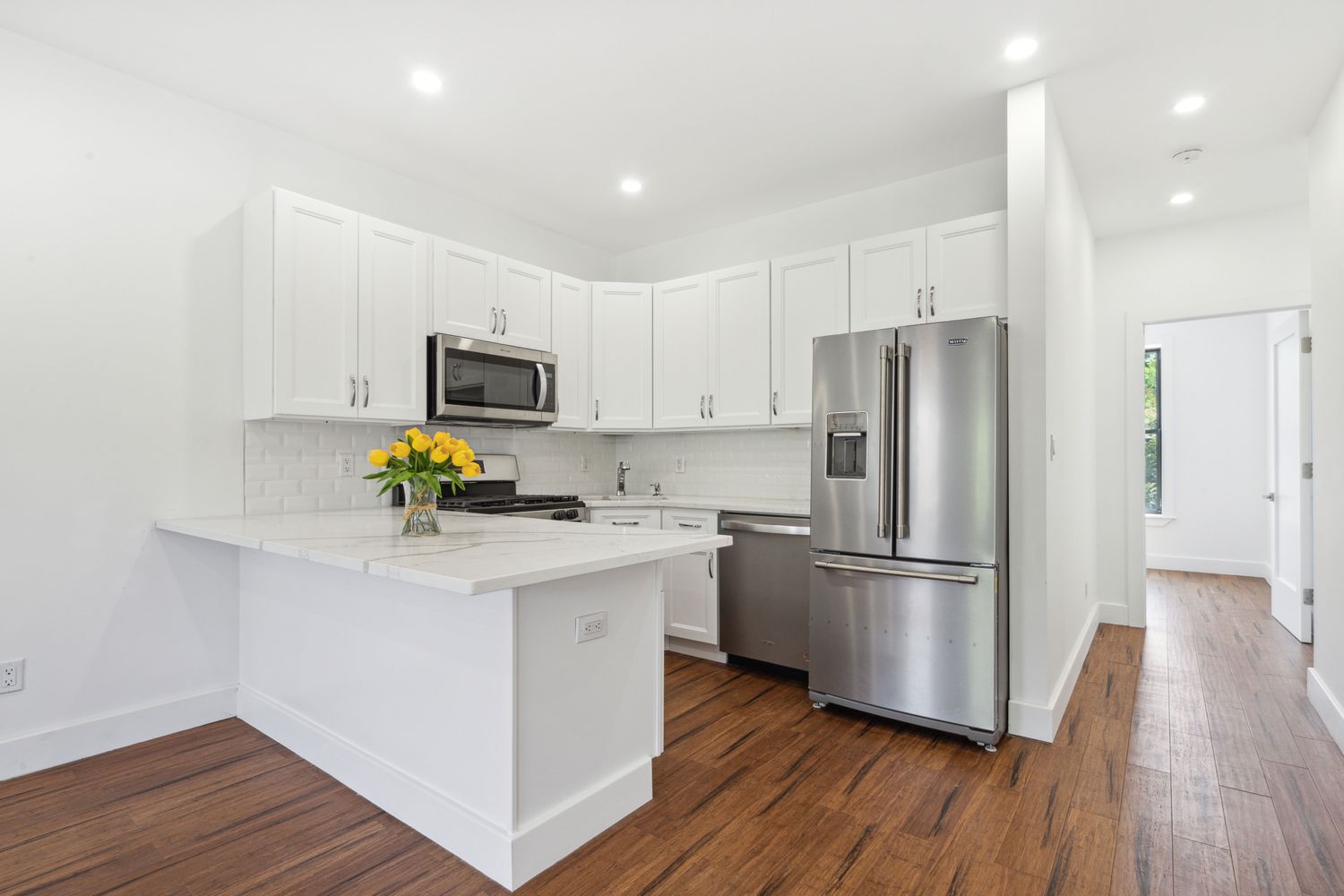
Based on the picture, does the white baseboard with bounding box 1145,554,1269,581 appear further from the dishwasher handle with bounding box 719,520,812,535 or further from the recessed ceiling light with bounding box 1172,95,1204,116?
the dishwasher handle with bounding box 719,520,812,535

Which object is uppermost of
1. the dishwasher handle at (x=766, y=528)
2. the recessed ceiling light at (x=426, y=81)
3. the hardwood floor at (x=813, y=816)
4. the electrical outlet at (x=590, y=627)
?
the recessed ceiling light at (x=426, y=81)

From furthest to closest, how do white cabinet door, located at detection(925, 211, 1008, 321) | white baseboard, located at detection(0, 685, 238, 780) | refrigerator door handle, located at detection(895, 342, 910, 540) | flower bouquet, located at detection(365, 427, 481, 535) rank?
white cabinet door, located at detection(925, 211, 1008, 321) → refrigerator door handle, located at detection(895, 342, 910, 540) → white baseboard, located at detection(0, 685, 238, 780) → flower bouquet, located at detection(365, 427, 481, 535)

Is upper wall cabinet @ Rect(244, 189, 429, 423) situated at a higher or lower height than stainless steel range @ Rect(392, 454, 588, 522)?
higher

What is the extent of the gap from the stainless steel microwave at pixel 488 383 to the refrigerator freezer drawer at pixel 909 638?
1862mm

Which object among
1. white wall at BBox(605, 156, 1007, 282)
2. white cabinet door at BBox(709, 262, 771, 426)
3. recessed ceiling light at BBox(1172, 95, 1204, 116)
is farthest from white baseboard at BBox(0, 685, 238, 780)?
recessed ceiling light at BBox(1172, 95, 1204, 116)

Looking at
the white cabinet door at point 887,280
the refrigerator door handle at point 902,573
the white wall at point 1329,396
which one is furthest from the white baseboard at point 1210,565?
the refrigerator door handle at point 902,573

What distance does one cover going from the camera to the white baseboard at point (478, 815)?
1.79 meters

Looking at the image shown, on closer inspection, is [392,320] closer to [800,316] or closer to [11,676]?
[11,676]

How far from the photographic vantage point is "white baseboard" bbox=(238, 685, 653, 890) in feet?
5.87

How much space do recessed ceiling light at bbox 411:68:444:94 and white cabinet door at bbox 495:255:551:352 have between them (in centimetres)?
108

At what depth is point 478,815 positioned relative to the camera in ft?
6.07

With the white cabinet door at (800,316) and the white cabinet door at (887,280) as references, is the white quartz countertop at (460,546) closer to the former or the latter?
the white cabinet door at (800,316)

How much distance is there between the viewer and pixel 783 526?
11.3ft

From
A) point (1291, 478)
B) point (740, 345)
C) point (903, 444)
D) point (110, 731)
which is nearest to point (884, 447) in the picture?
point (903, 444)
